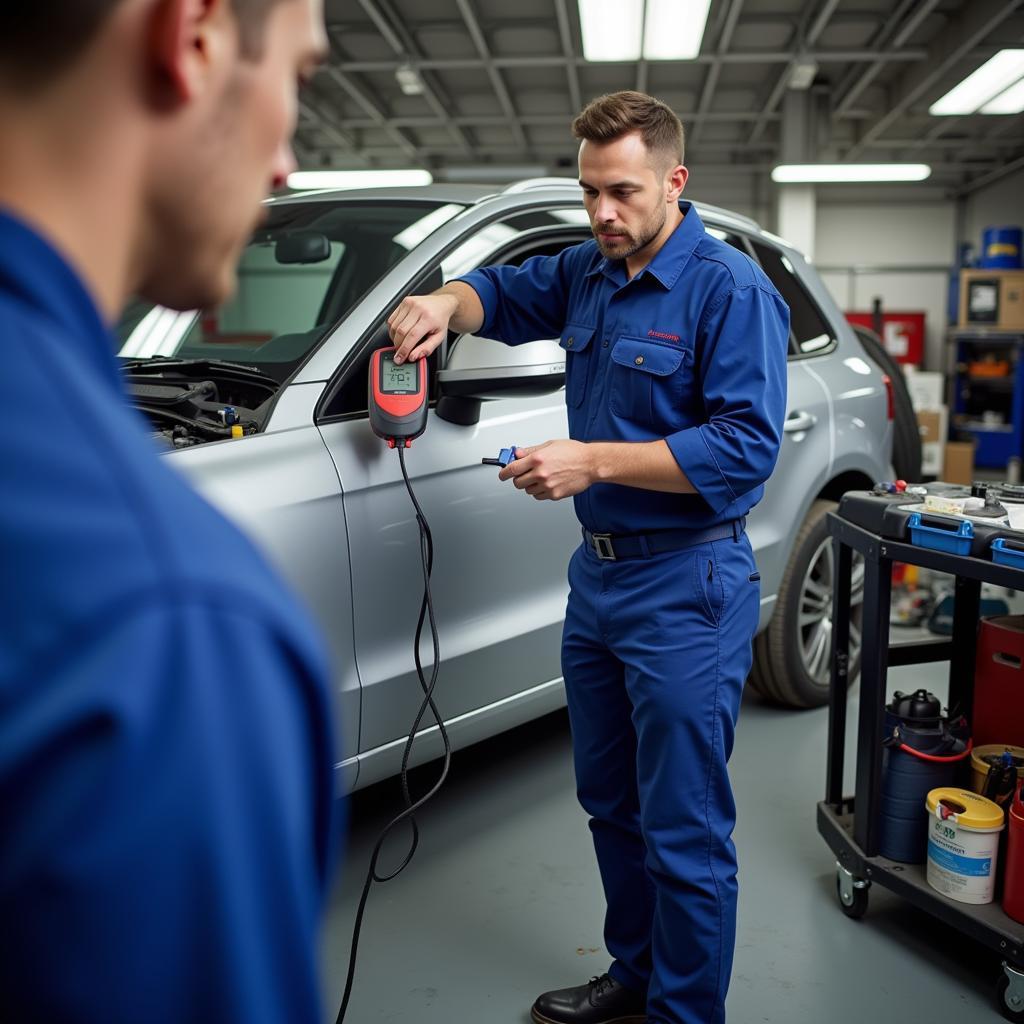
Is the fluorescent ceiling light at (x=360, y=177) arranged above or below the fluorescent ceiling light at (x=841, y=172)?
above

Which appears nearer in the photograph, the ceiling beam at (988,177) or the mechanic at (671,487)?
the mechanic at (671,487)

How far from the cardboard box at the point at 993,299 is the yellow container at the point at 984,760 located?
9.62 m

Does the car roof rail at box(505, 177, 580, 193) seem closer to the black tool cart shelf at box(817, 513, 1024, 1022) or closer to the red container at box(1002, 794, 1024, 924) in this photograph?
the black tool cart shelf at box(817, 513, 1024, 1022)

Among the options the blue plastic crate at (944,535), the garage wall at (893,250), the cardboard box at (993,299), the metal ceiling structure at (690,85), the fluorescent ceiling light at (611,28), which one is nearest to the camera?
the blue plastic crate at (944,535)

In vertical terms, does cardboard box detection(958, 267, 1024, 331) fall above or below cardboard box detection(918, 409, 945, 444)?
above

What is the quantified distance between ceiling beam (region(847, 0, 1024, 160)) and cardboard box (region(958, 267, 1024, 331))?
1989 mm

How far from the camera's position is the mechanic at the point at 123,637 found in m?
0.35

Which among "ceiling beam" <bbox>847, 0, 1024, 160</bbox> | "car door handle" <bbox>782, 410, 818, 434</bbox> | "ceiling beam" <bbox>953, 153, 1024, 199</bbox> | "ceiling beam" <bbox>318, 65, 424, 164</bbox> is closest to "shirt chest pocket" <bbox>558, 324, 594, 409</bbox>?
"car door handle" <bbox>782, 410, 818, 434</bbox>

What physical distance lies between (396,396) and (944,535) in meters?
1.14

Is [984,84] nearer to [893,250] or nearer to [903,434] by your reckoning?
[903,434]

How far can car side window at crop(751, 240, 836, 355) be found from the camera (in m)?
3.44

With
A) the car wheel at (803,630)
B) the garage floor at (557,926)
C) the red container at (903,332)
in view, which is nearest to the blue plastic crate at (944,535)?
the garage floor at (557,926)

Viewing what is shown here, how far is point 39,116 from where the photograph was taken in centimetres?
42

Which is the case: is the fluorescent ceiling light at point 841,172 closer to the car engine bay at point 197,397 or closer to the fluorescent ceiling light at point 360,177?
the fluorescent ceiling light at point 360,177
